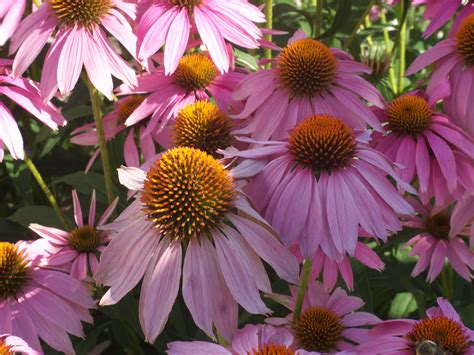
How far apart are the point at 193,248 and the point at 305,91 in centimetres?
51

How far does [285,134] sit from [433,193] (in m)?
0.32

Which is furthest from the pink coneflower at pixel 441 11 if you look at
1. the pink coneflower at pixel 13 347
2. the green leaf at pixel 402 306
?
the pink coneflower at pixel 13 347

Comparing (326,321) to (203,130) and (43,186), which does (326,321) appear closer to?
(203,130)

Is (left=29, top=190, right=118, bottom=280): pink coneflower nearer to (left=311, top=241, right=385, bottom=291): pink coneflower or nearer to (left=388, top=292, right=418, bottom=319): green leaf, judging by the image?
(left=311, top=241, right=385, bottom=291): pink coneflower

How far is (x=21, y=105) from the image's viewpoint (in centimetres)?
123

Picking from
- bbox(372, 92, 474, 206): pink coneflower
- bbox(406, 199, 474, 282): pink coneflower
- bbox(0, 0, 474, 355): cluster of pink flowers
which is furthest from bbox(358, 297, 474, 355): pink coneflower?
bbox(406, 199, 474, 282): pink coneflower

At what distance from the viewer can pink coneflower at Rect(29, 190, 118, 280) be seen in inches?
47.9

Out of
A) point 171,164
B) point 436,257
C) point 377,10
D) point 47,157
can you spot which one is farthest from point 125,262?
point 377,10

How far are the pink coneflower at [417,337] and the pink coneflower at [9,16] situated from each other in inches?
31.6

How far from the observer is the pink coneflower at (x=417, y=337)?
92 cm

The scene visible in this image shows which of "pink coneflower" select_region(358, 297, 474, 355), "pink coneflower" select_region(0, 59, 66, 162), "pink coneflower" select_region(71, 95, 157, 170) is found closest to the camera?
"pink coneflower" select_region(358, 297, 474, 355)

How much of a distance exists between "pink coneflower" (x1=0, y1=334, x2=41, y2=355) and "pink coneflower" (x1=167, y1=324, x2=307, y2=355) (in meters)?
0.21

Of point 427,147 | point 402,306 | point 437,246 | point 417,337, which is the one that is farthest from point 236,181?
point 402,306

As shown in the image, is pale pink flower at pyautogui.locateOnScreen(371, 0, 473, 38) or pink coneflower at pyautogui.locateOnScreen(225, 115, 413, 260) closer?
pink coneflower at pyautogui.locateOnScreen(225, 115, 413, 260)
